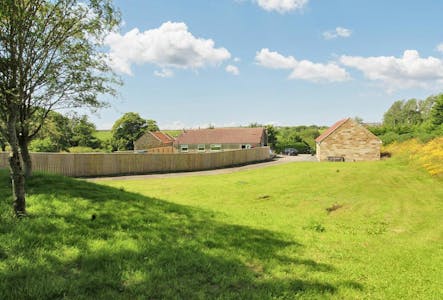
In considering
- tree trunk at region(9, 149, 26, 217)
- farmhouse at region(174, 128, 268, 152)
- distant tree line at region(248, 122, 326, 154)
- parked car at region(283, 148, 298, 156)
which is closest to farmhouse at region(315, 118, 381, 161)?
farmhouse at region(174, 128, 268, 152)

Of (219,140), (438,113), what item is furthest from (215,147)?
(438,113)

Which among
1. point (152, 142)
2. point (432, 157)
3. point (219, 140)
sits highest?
point (219, 140)

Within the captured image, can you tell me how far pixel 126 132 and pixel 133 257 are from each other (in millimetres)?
63562

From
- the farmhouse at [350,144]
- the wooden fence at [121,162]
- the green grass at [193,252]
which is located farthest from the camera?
the farmhouse at [350,144]

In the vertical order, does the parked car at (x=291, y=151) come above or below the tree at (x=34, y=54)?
below

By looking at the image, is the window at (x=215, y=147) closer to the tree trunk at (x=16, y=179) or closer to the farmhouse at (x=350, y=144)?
the farmhouse at (x=350, y=144)

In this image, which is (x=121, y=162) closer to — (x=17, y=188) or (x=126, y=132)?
(x=17, y=188)

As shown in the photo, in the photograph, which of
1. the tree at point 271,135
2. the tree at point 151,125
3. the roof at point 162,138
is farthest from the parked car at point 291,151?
the tree at point 151,125

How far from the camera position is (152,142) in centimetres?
5991

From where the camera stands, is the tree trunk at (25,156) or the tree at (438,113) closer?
the tree trunk at (25,156)

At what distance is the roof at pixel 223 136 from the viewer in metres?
52.8

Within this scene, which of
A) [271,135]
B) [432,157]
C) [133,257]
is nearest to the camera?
[133,257]

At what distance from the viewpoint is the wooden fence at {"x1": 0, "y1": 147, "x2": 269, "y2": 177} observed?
22781mm

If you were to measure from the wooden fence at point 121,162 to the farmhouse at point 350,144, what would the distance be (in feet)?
43.2
